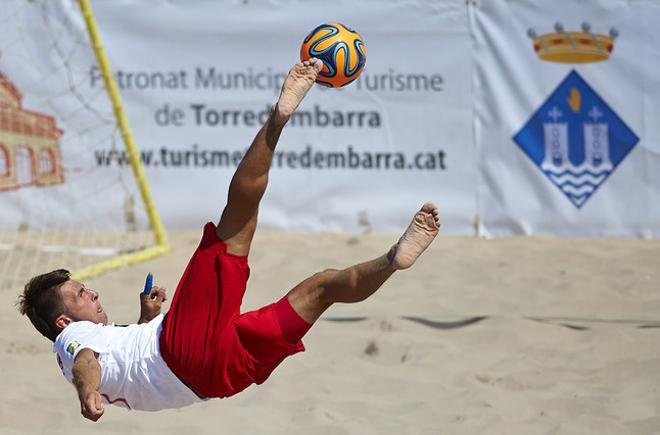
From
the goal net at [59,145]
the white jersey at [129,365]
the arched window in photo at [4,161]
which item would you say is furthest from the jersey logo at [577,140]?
the white jersey at [129,365]

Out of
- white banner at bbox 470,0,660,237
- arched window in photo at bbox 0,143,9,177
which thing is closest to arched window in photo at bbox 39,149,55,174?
arched window in photo at bbox 0,143,9,177

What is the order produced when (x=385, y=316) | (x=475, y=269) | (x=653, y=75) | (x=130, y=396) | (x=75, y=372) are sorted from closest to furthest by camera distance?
(x=75, y=372) < (x=130, y=396) < (x=385, y=316) < (x=475, y=269) < (x=653, y=75)

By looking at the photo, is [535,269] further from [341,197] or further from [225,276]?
[225,276]

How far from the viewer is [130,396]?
3.81m

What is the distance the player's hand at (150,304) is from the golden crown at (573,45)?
16.2 feet

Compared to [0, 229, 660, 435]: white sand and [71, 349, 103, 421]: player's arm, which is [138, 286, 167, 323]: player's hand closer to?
[71, 349, 103, 421]: player's arm

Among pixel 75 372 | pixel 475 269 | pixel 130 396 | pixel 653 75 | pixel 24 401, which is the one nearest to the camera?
pixel 75 372

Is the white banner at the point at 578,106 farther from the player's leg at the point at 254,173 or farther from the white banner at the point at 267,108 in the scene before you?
the player's leg at the point at 254,173

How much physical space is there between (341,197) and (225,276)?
482 cm

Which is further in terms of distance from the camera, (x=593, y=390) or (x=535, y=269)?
(x=535, y=269)

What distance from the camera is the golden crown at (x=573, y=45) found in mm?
8211

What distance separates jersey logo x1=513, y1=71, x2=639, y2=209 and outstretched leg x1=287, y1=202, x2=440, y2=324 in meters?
4.79

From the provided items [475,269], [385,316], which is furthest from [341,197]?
[385,316]

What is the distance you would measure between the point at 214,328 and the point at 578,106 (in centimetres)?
528
